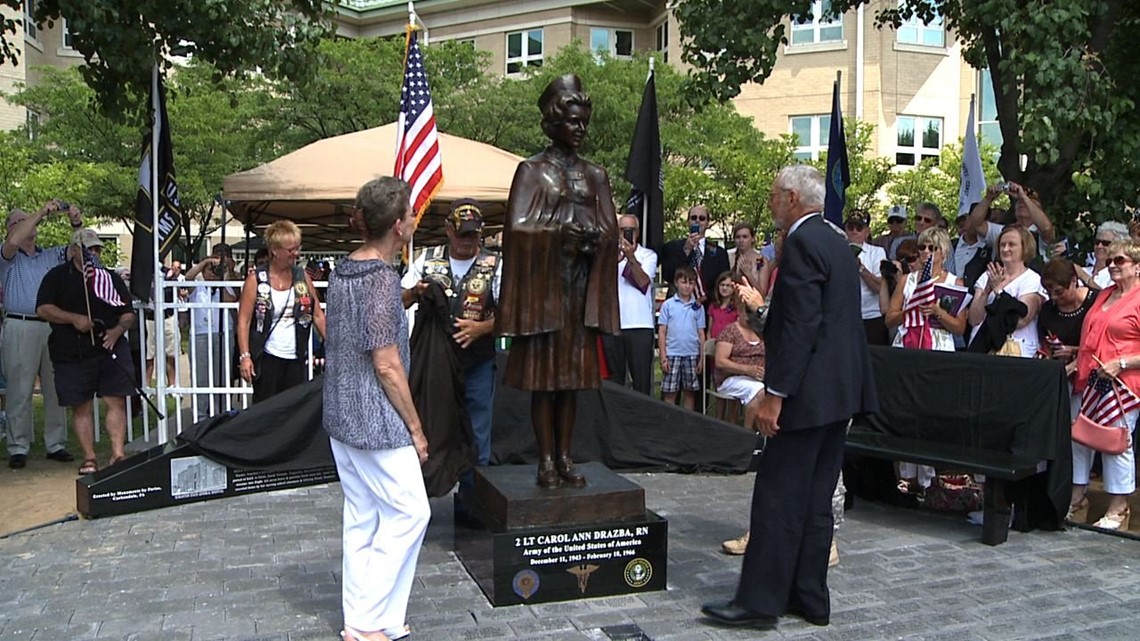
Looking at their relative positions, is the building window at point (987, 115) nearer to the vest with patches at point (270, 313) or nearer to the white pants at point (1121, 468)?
the white pants at point (1121, 468)

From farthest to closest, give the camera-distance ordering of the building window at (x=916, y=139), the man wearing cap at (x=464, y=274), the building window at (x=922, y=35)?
the building window at (x=916, y=139), the building window at (x=922, y=35), the man wearing cap at (x=464, y=274)

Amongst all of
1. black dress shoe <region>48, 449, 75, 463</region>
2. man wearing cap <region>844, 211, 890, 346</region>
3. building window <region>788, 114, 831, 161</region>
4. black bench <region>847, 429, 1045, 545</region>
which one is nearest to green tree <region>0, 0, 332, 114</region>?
black dress shoe <region>48, 449, 75, 463</region>

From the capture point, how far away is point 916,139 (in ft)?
106

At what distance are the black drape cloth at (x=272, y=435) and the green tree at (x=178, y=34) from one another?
123 inches

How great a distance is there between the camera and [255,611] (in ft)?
16.0

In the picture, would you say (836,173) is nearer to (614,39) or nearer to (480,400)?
(480,400)

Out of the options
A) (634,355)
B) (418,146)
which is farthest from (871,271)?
(418,146)

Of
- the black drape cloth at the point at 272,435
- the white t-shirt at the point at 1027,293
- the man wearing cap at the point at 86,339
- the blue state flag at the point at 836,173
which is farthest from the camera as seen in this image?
the blue state flag at the point at 836,173

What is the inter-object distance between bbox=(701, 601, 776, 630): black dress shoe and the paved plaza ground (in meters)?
0.05

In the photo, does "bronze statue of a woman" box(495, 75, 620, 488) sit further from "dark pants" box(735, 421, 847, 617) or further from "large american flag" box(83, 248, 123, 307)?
"large american flag" box(83, 248, 123, 307)

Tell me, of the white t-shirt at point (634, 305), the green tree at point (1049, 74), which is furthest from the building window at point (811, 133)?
the white t-shirt at point (634, 305)

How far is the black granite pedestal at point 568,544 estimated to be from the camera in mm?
4918

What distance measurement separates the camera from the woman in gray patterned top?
408 centimetres

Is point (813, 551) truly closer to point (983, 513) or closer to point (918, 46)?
point (983, 513)
